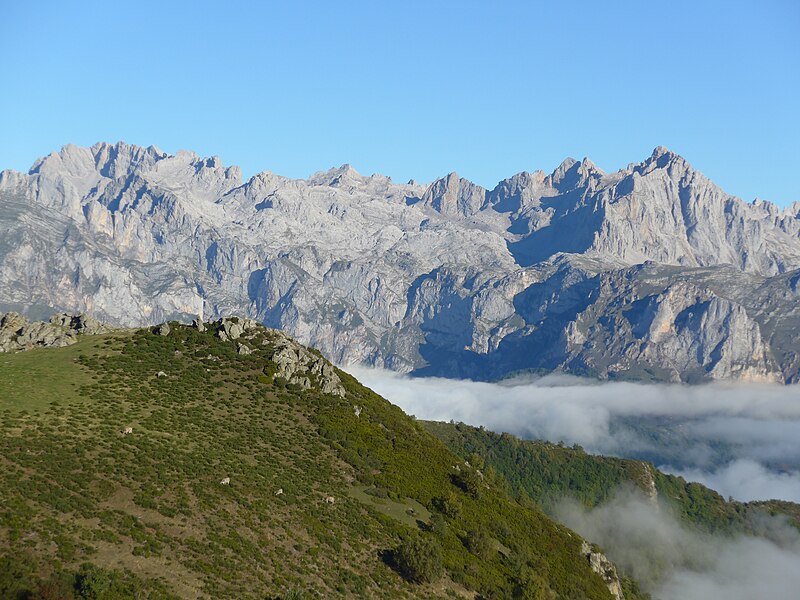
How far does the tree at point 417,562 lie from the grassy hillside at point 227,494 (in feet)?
0.88

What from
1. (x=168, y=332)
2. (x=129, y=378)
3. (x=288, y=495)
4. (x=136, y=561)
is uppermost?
(x=168, y=332)

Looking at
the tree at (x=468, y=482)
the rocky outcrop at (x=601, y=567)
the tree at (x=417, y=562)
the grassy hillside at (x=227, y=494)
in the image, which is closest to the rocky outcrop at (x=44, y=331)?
the grassy hillside at (x=227, y=494)

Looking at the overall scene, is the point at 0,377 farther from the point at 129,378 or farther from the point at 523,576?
the point at 523,576

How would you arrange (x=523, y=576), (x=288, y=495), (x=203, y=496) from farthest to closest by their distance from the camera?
(x=523, y=576), (x=288, y=495), (x=203, y=496)

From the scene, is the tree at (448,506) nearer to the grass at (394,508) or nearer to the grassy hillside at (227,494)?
the grassy hillside at (227,494)

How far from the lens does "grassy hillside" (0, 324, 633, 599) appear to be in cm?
9262

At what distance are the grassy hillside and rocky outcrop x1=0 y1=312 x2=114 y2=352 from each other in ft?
20.7

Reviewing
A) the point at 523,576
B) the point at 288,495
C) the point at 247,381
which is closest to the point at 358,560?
the point at 288,495

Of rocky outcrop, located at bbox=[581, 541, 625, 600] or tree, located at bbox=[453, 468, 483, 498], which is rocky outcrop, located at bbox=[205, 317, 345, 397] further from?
rocky outcrop, located at bbox=[581, 541, 625, 600]

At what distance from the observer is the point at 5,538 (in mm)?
87000

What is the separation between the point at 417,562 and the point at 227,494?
2836 centimetres

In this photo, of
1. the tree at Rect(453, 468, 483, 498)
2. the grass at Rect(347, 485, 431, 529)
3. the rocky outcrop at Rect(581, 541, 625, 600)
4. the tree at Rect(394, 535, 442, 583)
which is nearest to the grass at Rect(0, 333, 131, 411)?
the grass at Rect(347, 485, 431, 529)

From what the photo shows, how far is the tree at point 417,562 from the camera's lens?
113 metres

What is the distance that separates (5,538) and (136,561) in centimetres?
1396
